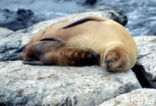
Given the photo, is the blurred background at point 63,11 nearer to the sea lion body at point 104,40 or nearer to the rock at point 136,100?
the sea lion body at point 104,40

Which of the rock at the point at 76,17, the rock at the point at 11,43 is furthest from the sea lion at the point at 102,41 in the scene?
the rock at the point at 76,17

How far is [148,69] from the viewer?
4.57 metres

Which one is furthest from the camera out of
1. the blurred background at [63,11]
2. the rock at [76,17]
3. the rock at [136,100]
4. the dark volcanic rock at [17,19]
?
the dark volcanic rock at [17,19]

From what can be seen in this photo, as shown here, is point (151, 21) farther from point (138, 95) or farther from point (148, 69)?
point (138, 95)

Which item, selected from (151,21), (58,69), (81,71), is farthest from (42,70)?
(151,21)

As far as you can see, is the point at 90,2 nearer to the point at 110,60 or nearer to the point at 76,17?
the point at 76,17

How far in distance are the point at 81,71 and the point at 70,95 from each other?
83 cm

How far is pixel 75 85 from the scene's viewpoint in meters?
3.79

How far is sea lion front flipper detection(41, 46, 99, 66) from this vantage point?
4539 millimetres

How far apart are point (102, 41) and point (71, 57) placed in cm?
53

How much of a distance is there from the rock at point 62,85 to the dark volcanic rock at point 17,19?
6363mm

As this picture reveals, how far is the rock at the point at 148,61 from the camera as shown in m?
4.47

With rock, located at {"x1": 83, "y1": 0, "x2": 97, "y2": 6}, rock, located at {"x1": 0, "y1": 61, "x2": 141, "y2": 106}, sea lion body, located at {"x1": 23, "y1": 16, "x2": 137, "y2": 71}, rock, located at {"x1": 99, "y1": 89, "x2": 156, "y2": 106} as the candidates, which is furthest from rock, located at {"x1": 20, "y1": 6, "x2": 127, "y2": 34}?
rock, located at {"x1": 83, "y1": 0, "x2": 97, "y2": 6}

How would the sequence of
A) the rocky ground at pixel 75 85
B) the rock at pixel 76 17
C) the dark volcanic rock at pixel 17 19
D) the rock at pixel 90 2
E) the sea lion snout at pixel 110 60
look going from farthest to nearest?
the rock at pixel 90 2
the dark volcanic rock at pixel 17 19
the rock at pixel 76 17
the sea lion snout at pixel 110 60
the rocky ground at pixel 75 85
